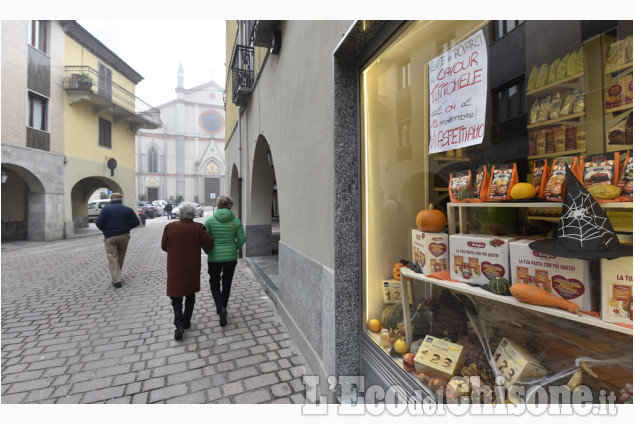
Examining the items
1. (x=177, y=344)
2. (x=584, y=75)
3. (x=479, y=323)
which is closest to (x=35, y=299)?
(x=177, y=344)

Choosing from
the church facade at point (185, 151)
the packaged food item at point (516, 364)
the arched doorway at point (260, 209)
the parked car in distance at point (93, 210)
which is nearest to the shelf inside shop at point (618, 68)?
the packaged food item at point (516, 364)

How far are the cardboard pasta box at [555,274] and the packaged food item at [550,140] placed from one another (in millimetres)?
654

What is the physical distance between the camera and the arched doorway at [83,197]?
19125mm

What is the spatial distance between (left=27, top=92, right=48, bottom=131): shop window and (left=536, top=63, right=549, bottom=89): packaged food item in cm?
1770

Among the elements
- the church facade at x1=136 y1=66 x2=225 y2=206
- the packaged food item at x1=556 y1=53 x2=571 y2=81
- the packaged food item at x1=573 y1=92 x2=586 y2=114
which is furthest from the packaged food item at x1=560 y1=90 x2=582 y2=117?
the church facade at x1=136 y1=66 x2=225 y2=206

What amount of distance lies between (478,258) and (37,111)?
18.3 metres

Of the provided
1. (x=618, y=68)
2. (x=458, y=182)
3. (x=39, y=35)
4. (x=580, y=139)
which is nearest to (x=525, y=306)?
(x=458, y=182)

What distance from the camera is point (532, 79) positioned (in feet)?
7.21

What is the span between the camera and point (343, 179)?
106 inches

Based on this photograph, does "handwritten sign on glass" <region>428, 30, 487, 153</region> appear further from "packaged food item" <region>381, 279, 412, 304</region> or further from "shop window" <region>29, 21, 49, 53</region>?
"shop window" <region>29, 21, 49, 53</region>

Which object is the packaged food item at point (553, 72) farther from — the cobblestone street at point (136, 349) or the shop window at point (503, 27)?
the cobblestone street at point (136, 349)

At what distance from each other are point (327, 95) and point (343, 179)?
83 centimetres

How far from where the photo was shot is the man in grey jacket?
6.35 meters

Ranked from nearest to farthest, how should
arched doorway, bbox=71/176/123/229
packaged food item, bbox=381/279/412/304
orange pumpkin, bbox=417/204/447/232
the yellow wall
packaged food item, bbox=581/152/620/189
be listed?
packaged food item, bbox=581/152/620/189 < orange pumpkin, bbox=417/204/447/232 < packaged food item, bbox=381/279/412/304 < the yellow wall < arched doorway, bbox=71/176/123/229
